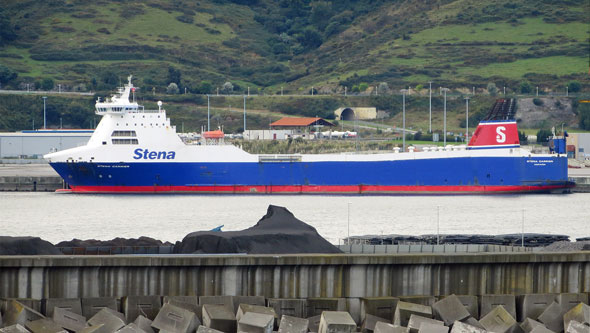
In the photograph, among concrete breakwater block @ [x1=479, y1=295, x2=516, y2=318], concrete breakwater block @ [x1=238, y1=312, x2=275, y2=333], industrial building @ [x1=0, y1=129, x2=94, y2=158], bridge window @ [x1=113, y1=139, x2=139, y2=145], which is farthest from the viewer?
industrial building @ [x1=0, y1=129, x2=94, y2=158]

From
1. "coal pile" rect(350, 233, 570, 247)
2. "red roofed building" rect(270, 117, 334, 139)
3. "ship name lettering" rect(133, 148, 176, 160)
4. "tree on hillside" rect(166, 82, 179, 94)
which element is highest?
"tree on hillside" rect(166, 82, 179, 94)

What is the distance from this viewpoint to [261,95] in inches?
4264

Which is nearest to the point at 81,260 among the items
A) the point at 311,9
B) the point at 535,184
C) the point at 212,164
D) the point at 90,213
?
the point at 90,213

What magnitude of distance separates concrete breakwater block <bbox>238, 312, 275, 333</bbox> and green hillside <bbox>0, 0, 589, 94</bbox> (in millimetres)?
91972

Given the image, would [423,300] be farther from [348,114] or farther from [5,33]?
[5,33]

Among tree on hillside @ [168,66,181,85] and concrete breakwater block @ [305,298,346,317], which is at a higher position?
tree on hillside @ [168,66,181,85]

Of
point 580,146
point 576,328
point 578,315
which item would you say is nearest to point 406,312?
point 576,328

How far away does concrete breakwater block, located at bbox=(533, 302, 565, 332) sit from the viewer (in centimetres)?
1769

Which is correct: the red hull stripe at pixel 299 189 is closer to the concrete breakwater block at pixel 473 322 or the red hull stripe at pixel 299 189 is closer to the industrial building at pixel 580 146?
the industrial building at pixel 580 146

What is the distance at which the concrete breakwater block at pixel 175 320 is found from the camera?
53.4 ft

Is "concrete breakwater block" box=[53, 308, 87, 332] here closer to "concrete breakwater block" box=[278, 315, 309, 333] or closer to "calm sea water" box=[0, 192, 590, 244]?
"concrete breakwater block" box=[278, 315, 309, 333]

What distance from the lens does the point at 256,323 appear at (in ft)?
53.4

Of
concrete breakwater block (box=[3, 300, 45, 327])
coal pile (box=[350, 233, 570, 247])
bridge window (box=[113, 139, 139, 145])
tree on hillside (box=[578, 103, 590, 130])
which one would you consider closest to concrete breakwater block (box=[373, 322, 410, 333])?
concrete breakwater block (box=[3, 300, 45, 327])

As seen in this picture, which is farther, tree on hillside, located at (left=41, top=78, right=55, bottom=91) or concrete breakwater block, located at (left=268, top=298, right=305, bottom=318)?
tree on hillside, located at (left=41, top=78, right=55, bottom=91)
